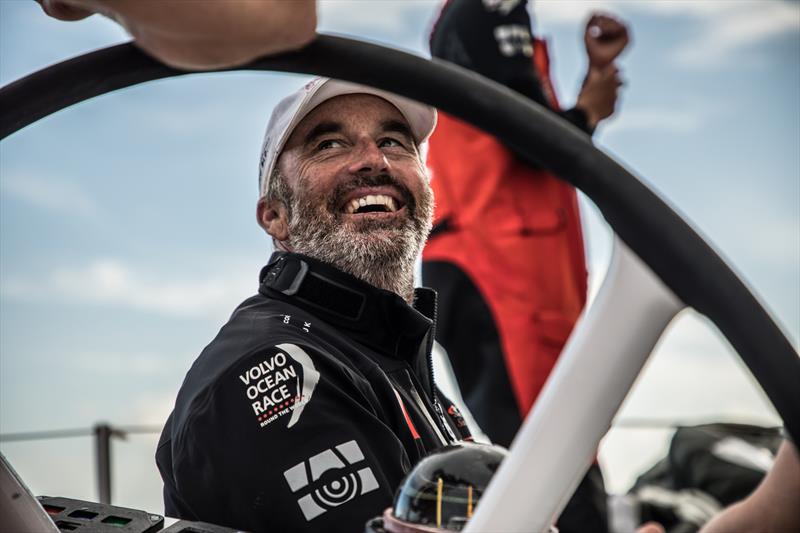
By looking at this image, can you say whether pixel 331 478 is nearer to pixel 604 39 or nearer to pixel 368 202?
pixel 368 202

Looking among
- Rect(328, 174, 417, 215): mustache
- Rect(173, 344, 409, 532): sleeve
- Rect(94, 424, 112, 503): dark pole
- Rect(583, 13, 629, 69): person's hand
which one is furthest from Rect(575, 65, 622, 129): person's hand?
Rect(94, 424, 112, 503): dark pole

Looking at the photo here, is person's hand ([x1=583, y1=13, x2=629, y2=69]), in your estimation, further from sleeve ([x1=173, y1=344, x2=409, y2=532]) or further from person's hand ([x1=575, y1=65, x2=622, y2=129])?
sleeve ([x1=173, y1=344, x2=409, y2=532])

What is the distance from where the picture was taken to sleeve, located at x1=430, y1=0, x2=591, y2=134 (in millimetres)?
1796

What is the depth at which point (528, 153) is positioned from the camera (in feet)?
1.28

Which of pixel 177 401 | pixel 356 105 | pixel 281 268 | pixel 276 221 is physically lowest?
pixel 177 401

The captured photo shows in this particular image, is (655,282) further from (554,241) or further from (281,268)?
(554,241)

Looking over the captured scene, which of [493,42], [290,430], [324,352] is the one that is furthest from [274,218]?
[493,42]

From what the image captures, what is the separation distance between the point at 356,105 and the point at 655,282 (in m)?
0.90

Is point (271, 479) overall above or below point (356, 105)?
below

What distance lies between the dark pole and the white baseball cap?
135 cm

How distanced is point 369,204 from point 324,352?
14.2 inches

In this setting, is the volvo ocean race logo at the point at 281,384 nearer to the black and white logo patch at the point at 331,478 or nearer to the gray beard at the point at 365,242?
the black and white logo patch at the point at 331,478

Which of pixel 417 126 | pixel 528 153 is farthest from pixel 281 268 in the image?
pixel 528 153

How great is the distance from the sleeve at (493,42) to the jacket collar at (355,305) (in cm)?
79
